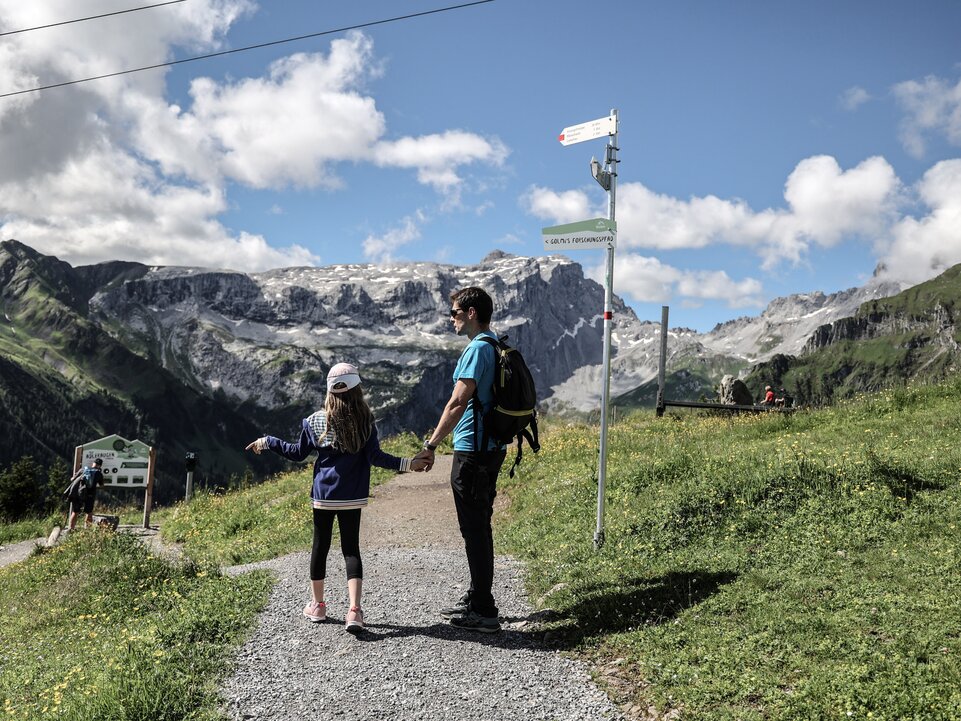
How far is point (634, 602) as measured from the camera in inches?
307

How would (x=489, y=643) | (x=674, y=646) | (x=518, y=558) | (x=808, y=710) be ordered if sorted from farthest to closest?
(x=518, y=558) → (x=489, y=643) → (x=674, y=646) → (x=808, y=710)

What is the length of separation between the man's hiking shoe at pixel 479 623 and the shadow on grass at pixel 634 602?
0.71m

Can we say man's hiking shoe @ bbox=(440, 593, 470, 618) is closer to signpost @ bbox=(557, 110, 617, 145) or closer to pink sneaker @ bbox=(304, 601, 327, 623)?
pink sneaker @ bbox=(304, 601, 327, 623)

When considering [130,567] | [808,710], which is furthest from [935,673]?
[130,567]

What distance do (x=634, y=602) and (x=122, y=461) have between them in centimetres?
2096

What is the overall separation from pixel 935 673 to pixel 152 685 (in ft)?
21.2

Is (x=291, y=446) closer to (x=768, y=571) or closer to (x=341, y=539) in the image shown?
(x=341, y=539)

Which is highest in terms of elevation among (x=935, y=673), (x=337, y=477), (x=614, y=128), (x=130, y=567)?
(x=614, y=128)

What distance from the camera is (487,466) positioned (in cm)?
732

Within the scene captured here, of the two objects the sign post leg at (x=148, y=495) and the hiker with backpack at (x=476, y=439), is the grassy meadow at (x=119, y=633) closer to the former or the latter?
the hiker with backpack at (x=476, y=439)

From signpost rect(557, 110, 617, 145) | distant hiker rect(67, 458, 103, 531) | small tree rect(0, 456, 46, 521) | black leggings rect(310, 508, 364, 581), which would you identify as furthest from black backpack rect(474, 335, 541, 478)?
small tree rect(0, 456, 46, 521)

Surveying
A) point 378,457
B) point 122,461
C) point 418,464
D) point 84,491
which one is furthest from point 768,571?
point 122,461

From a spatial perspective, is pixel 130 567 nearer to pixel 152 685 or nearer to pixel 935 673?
pixel 152 685

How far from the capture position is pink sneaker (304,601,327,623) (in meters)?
7.79
